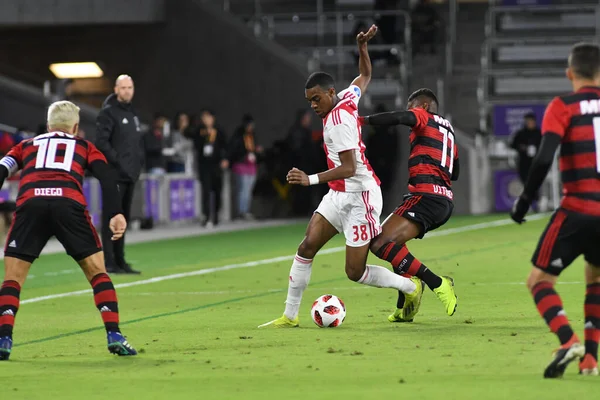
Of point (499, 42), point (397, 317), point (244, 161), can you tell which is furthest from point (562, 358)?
point (499, 42)

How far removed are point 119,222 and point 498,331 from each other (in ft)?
9.80

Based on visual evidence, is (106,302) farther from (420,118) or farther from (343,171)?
(420,118)

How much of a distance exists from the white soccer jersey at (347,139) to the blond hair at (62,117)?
201 centimetres

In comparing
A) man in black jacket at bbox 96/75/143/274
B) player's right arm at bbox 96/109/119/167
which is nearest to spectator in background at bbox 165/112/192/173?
man in black jacket at bbox 96/75/143/274

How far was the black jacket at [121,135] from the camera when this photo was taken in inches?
593

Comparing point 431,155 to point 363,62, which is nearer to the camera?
point 431,155

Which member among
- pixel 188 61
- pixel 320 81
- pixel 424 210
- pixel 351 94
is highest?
pixel 188 61

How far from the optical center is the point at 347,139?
32.0 feet

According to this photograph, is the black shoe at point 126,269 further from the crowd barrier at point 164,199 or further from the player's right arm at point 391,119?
the crowd barrier at point 164,199

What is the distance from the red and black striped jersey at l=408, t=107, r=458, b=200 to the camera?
34.7 ft

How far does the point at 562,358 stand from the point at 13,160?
401 cm

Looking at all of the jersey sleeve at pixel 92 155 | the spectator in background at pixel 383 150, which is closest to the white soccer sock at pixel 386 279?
the jersey sleeve at pixel 92 155

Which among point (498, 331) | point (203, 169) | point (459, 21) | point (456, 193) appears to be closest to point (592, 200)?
point (498, 331)

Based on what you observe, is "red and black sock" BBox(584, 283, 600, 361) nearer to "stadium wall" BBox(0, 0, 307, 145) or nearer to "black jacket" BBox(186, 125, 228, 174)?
"black jacket" BBox(186, 125, 228, 174)
